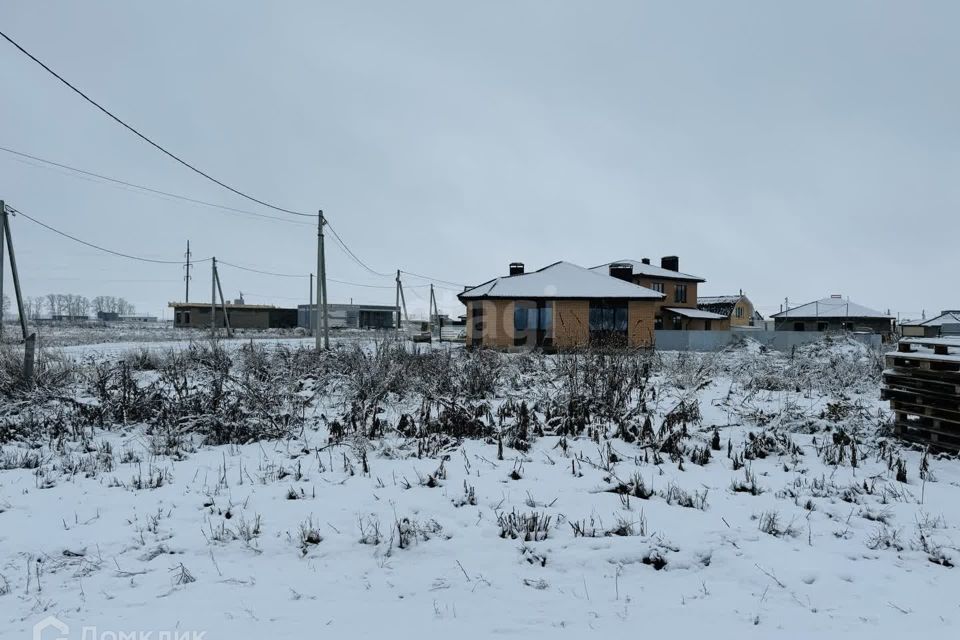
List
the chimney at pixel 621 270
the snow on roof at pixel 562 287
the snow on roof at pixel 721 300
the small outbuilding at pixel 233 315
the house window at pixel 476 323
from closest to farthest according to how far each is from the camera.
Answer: the snow on roof at pixel 562 287, the house window at pixel 476 323, the chimney at pixel 621 270, the snow on roof at pixel 721 300, the small outbuilding at pixel 233 315

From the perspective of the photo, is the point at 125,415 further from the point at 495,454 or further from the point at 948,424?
the point at 948,424

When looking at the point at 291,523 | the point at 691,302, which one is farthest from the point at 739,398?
the point at 691,302

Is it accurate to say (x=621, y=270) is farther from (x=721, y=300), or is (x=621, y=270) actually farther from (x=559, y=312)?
(x=721, y=300)

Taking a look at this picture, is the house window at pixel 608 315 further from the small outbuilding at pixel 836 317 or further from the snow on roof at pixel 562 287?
the small outbuilding at pixel 836 317

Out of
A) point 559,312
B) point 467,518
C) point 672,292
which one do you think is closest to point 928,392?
point 467,518

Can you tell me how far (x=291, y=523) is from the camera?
408 centimetres

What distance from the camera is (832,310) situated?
44719 millimetres

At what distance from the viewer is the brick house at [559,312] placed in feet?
72.0

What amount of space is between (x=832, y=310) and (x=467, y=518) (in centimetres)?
5234

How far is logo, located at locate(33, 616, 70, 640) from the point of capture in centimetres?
269

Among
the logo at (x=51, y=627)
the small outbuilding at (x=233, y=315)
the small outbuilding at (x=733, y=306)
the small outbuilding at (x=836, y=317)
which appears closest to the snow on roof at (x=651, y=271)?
the small outbuilding at (x=733, y=306)

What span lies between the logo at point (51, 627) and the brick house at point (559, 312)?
19167mm

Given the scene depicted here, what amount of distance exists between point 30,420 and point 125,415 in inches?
44.3

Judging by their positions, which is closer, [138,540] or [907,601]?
[907,601]
